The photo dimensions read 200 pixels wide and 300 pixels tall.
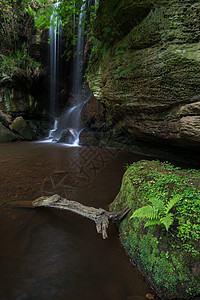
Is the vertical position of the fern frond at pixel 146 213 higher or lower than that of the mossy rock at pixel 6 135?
higher

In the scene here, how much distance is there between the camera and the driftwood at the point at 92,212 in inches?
100

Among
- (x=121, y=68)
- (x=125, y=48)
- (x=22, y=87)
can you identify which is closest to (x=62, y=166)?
(x=121, y=68)

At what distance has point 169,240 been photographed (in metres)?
1.86

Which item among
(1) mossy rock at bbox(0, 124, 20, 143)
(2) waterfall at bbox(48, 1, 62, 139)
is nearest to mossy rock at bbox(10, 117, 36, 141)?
(1) mossy rock at bbox(0, 124, 20, 143)

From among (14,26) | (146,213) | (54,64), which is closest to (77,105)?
(54,64)

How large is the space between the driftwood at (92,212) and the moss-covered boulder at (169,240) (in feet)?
0.65

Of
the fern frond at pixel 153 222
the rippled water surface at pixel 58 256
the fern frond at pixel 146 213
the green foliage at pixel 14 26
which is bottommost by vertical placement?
the rippled water surface at pixel 58 256

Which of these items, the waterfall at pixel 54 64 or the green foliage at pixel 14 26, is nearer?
the green foliage at pixel 14 26

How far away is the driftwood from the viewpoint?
8.33ft

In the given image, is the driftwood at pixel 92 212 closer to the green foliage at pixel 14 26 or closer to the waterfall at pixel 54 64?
the waterfall at pixel 54 64

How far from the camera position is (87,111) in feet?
41.5

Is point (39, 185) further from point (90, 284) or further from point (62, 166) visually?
point (90, 284)

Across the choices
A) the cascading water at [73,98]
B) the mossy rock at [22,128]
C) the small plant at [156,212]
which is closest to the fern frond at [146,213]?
the small plant at [156,212]

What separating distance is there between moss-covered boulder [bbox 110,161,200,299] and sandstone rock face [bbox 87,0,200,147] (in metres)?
2.48
